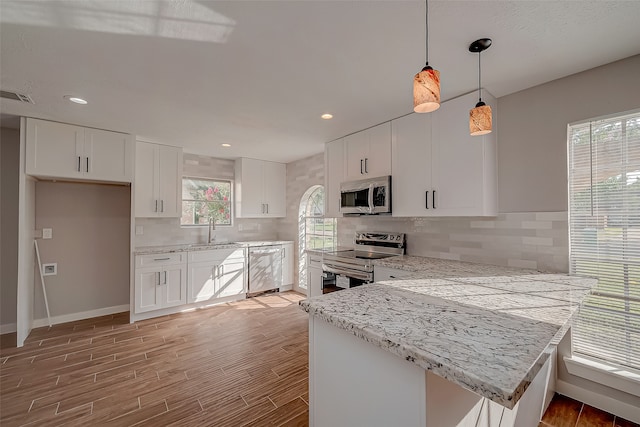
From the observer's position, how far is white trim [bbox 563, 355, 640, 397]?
5.78 feet

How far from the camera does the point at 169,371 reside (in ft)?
8.00

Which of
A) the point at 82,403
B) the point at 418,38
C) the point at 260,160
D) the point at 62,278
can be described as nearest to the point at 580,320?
the point at 418,38

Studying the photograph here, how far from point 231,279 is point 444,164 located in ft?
11.9

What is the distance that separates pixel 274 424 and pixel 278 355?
905 mm

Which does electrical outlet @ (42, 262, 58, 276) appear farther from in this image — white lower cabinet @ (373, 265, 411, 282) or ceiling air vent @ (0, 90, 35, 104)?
white lower cabinet @ (373, 265, 411, 282)

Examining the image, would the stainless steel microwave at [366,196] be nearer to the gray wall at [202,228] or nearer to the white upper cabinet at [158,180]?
the gray wall at [202,228]

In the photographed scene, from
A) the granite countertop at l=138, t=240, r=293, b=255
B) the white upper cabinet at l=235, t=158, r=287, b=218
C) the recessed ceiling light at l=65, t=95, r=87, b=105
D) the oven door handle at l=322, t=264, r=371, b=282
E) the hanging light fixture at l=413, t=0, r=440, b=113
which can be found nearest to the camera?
the hanging light fixture at l=413, t=0, r=440, b=113

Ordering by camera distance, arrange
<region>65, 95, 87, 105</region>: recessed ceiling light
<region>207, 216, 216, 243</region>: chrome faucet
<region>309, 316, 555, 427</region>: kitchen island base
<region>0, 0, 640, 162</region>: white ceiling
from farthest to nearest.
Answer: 1. <region>207, 216, 216, 243</region>: chrome faucet
2. <region>65, 95, 87, 105</region>: recessed ceiling light
3. <region>0, 0, 640, 162</region>: white ceiling
4. <region>309, 316, 555, 427</region>: kitchen island base

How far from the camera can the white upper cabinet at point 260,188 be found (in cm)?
480

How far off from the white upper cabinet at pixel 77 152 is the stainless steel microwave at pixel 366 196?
2841 millimetres

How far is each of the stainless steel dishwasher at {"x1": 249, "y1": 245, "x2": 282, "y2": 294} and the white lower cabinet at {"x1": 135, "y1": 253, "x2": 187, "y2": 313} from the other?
109 centimetres

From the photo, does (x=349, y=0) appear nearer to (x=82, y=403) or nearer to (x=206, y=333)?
(x=82, y=403)

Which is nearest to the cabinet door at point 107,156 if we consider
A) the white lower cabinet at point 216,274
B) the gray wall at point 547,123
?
the white lower cabinet at point 216,274

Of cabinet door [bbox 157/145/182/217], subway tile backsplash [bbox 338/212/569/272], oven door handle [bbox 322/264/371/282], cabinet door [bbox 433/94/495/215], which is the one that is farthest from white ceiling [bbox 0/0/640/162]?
oven door handle [bbox 322/264/371/282]
